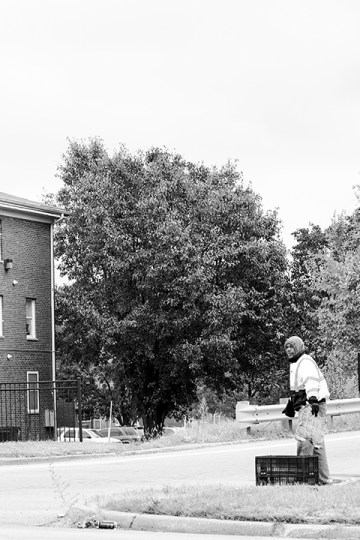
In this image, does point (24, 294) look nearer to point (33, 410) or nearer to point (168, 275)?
point (33, 410)

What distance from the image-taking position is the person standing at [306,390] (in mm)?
13469

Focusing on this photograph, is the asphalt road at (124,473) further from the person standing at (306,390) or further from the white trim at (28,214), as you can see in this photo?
the white trim at (28,214)

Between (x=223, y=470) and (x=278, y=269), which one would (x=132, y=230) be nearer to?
(x=278, y=269)

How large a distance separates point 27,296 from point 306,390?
113 feet

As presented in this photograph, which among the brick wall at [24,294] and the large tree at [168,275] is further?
the large tree at [168,275]

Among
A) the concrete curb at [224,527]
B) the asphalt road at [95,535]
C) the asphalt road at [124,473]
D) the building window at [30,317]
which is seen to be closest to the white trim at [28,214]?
the building window at [30,317]

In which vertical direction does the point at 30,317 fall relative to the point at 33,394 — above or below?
above

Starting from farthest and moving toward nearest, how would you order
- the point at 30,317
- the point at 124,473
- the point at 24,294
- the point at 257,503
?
the point at 30,317
the point at 24,294
the point at 124,473
the point at 257,503

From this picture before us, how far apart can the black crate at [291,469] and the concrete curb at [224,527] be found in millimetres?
2131

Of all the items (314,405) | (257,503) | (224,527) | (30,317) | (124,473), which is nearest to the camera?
(224,527)

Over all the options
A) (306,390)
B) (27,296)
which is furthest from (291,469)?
(27,296)

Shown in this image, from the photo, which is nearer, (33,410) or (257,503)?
(257,503)

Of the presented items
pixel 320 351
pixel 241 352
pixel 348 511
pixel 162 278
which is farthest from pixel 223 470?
pixel 320 351

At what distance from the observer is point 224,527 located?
34.8ft
